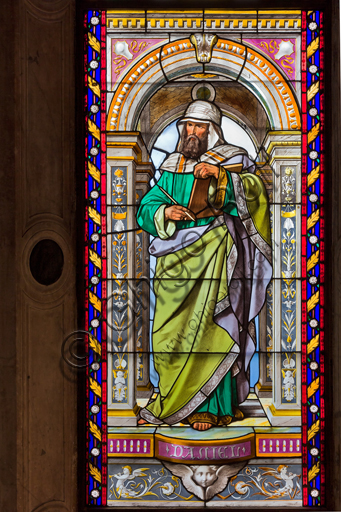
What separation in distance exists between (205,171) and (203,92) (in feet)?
1.61

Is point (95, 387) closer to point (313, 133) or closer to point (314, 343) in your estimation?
point (314, 343)

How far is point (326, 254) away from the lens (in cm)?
267

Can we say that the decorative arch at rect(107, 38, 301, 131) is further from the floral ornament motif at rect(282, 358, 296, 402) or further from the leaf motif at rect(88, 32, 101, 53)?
the floral ornament motif at rect(282, 358, 296, 402)

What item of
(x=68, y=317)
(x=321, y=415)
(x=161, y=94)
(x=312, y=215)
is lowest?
(x=321, y=415)

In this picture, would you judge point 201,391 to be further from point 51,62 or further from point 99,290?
point 51,62

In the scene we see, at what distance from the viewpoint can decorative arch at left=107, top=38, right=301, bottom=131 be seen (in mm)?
2674

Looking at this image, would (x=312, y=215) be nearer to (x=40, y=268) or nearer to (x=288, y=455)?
(x=288, y=455)

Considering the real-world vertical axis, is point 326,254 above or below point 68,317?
above

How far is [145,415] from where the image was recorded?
2.62 m

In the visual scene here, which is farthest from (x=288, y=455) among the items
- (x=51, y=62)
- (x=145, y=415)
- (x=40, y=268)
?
(x=51, y=62)

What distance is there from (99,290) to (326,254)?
4.61ft

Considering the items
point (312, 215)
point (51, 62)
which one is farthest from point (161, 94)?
point (312, 215)

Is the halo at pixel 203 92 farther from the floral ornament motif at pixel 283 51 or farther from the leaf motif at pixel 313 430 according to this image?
the leaf motif at pixel 313 430

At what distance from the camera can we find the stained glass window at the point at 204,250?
8.58ft
